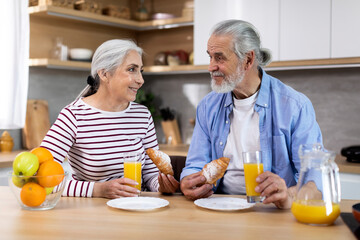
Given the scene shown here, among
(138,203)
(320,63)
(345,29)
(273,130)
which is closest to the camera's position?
(138,203)

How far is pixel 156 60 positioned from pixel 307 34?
1.40 m

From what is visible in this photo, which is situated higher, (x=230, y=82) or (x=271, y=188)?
(x=230, y=82)

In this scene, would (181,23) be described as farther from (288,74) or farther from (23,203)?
(23,203)

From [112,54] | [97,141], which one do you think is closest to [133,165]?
[97,141]

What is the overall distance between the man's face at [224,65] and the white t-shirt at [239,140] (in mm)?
116

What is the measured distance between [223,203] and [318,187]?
41 cm

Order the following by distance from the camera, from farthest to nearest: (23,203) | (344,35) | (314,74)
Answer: (314,74), (344,35), (23,203)

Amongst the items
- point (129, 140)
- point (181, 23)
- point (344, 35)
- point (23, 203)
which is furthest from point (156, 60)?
point (23, 203)

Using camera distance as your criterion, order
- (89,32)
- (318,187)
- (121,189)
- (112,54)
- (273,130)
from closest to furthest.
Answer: (318,187)
(121,189)
(273,130)
(112,54)
(89,32)

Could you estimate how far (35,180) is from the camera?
1514 mm

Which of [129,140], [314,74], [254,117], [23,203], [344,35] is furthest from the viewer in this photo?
[314,74]

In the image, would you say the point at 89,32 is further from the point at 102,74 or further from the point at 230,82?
the point at 230,82

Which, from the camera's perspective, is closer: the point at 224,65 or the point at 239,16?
the point at 224,65

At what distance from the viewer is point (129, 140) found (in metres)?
2.21
